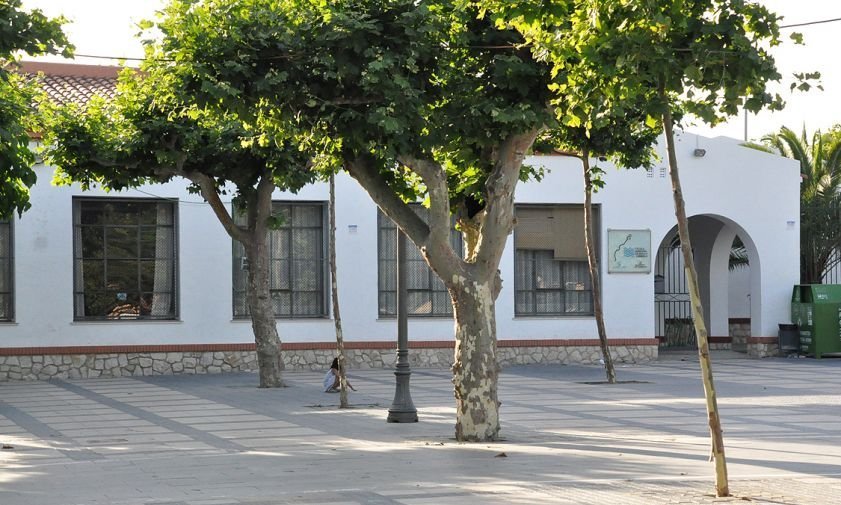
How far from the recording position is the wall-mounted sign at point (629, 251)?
2781cm

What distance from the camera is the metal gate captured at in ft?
106

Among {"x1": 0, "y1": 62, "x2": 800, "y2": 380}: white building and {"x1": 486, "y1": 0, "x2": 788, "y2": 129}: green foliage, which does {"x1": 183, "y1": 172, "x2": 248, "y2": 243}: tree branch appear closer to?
{"x1": 0, "y1": 62, "x2": 800, "y2": 380}: white building

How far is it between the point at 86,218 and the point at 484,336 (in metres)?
13.6

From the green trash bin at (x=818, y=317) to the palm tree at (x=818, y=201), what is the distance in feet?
10.3

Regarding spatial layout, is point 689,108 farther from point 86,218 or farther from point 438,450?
point 86,218

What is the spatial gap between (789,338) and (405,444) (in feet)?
59.8

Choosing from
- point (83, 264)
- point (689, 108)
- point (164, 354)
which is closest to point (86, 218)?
point (83, 264)

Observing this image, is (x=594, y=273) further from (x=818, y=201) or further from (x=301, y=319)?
(x=818, y=201)

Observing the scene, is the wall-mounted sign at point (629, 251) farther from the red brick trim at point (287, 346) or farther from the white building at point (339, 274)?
the red brick trim at point (287, 346)

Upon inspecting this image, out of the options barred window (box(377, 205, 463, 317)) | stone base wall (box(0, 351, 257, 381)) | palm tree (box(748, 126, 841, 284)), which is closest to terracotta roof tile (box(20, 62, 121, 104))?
stone base wall (box(0, 351, 257, 381))

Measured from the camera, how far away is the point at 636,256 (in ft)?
91.9

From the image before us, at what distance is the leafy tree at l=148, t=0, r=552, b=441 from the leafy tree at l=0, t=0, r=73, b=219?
1.29 meters

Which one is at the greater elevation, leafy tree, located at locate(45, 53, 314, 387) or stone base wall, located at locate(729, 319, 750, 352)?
leafy tree, located at locate(45, 53, 314, 387)

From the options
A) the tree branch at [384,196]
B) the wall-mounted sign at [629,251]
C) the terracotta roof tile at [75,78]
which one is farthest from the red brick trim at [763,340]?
the tree branch at [384,196]
